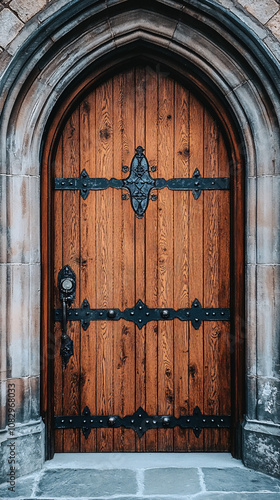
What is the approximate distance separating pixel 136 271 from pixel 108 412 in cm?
98

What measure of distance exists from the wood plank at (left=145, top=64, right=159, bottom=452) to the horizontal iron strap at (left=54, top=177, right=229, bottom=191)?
127 mm

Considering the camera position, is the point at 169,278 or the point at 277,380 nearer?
the point at 277,380

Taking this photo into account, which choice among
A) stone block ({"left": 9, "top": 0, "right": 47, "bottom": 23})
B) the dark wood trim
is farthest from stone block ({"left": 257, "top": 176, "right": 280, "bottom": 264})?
stone block ({"left": 9, "top": 0, "right": 47, "bottom": 23})

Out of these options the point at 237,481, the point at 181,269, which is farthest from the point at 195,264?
the point at 237,481

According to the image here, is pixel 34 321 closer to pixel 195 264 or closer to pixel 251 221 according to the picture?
pixel 195 264

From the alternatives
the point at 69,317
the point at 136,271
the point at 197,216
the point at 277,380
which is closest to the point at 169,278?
the point at 136,271

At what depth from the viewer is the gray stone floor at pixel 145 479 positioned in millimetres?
2797

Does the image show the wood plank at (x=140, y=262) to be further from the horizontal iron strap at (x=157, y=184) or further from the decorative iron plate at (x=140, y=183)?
the horizontal iron strap at (x=157, y=184)

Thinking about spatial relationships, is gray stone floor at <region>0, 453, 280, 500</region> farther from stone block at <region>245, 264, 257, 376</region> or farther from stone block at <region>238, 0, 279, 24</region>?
stone block at <region>238, 0, 279, 24</region>

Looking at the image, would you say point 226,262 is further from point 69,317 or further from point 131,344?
point 69,317

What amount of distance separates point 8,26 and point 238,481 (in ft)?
9.97

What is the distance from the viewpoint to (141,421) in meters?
3.38

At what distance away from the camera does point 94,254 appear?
11.1ft

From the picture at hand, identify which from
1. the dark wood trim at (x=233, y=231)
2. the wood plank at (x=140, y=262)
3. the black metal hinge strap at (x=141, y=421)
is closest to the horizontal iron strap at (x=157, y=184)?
the dark wood trim at (x=233, y=231)
